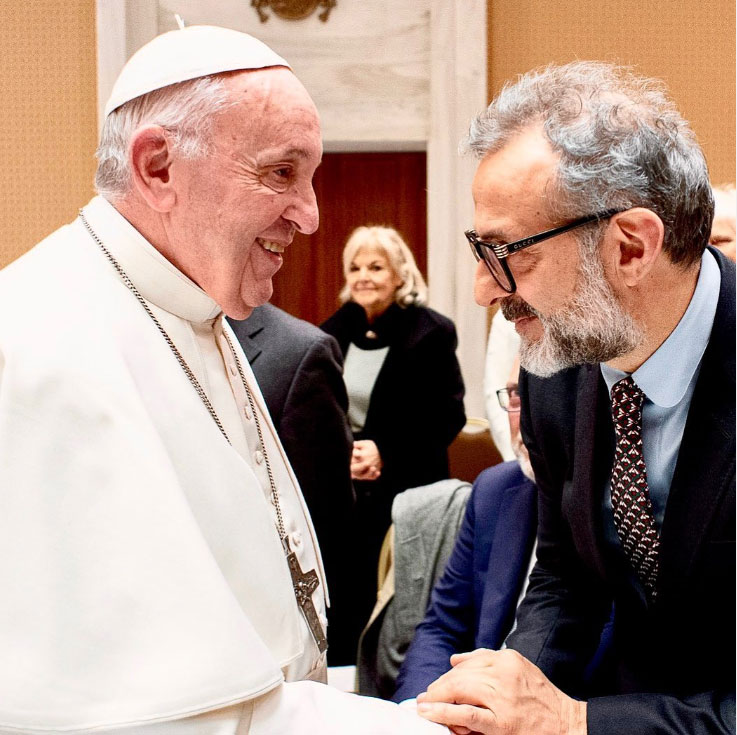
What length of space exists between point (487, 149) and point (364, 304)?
2.27 meters

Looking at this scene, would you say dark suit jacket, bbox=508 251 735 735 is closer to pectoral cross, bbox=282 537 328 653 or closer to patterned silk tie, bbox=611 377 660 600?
patterned silk tie, bbox=611 377 660 600

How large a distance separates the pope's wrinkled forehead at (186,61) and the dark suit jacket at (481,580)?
→ 1341mm

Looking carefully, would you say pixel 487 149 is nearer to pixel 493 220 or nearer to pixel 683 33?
pixel 493 220

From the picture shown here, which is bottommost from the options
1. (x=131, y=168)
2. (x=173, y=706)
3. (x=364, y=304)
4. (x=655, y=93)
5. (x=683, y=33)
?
(x=173, y=706)

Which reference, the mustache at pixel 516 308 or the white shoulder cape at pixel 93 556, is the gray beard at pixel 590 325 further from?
the white shoulder cape at pixel 93 556

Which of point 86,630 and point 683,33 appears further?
point 683,33

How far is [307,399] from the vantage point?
265 centimetres

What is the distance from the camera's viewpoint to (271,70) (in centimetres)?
148

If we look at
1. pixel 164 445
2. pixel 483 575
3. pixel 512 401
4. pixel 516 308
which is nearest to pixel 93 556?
pixel 164 445

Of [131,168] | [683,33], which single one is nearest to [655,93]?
[131,168]

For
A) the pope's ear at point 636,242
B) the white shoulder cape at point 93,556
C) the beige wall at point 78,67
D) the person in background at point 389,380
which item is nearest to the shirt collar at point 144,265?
the white shoulder cape at point 93,556

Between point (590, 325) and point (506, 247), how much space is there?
19cm

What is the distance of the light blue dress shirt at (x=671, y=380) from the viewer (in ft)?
5.18

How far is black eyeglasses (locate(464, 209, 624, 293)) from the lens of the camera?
1541 mm
